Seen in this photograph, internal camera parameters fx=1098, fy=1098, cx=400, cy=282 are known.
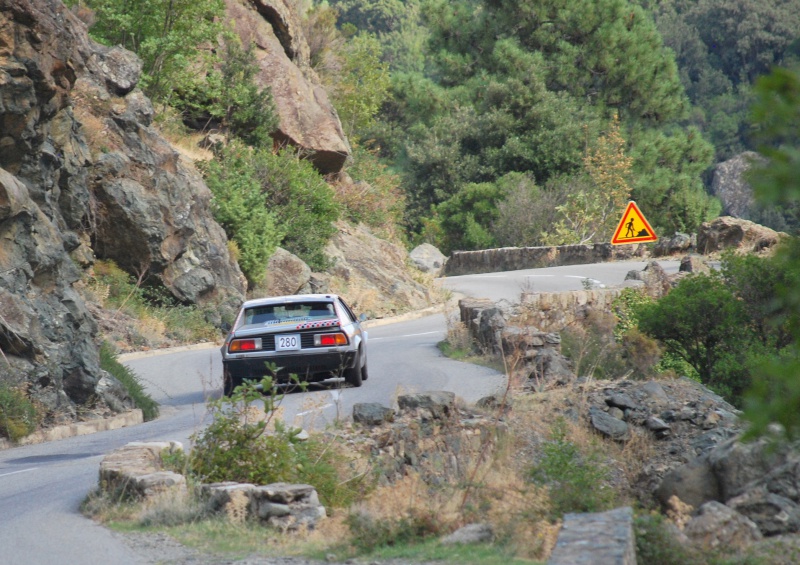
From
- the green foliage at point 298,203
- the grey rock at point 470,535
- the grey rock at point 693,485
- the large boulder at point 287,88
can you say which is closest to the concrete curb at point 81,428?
the grey rock at point 693,485

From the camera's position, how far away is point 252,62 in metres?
38.8

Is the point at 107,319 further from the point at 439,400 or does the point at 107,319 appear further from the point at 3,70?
the point at 439,400

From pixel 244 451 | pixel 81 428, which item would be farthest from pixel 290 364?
pixel 244 451

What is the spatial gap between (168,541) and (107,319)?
17.9 meters

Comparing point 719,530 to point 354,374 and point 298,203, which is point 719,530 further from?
point 298,203

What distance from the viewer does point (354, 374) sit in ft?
54.7

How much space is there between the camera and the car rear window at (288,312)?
1641 centimetres

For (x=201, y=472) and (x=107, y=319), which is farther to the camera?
(x=107, y=319)

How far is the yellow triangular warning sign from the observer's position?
3872 centimetres

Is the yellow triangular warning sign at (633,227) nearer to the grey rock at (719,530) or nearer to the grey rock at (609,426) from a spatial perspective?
the grey rock at (609,426)

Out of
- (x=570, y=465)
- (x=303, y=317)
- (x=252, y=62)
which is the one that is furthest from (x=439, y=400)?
(x=252, y=62)

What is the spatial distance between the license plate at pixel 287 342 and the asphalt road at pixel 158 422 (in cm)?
79

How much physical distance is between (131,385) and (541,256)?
1101 inches

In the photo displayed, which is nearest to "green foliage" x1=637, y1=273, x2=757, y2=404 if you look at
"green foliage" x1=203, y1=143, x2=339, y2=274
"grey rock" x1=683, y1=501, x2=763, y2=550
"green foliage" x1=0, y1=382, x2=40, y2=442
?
"green foliage" x1=0, y1=382, x2=40, y2=442
